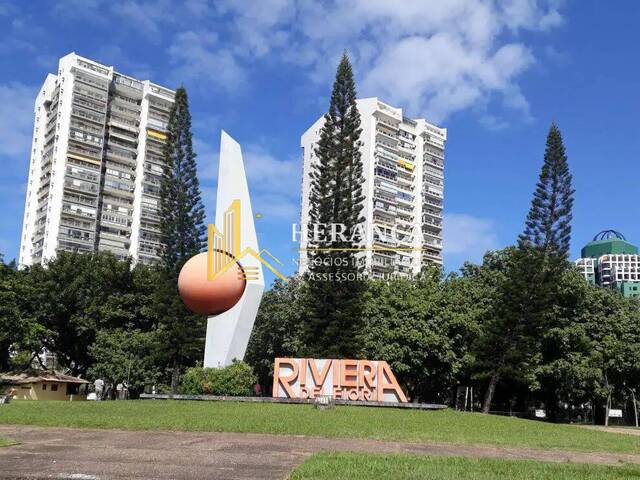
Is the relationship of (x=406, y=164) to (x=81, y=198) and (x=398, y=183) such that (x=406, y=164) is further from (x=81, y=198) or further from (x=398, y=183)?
(x=81, y=198)

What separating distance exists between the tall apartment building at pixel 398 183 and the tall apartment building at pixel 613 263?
38455mm

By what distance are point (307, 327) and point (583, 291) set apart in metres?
11.2

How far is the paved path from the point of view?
6.71 m

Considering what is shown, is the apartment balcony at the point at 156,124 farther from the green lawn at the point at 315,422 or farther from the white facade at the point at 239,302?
the green lawn at the point at 315,422

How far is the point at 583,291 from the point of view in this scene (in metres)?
25.8

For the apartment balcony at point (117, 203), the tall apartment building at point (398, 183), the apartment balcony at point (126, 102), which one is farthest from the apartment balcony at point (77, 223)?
the tall apartment building at point (398, 183)

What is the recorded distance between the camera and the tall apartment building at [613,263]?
9106 cm

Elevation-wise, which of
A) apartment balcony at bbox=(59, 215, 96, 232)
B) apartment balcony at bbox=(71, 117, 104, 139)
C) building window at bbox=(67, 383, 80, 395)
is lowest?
building window at bbox=(67, 383, 80, 395)

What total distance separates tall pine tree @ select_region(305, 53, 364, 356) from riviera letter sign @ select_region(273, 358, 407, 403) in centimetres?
393

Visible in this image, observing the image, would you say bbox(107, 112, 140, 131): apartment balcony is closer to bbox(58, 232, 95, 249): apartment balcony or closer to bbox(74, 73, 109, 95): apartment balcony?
bbox(74, 73, 109, 95): apartment balcony

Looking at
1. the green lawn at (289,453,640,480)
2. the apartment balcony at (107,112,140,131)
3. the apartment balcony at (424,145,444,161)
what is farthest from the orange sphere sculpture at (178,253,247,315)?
the apartment balcony at (424,145,444,161)

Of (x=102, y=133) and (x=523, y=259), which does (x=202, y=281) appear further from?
(x=102, y=133)

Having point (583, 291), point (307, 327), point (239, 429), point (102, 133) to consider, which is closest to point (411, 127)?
point (102, 133)

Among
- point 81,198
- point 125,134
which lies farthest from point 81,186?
point 125,134
